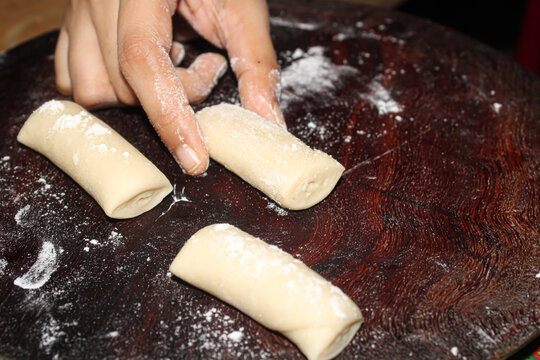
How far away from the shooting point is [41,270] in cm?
163

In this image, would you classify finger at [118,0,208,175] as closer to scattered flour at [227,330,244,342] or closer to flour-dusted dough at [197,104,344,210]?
flour-dusted dough at [197,104,344,210]

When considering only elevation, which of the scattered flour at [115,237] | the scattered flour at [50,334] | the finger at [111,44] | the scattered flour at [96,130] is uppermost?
the finger at [111,44]

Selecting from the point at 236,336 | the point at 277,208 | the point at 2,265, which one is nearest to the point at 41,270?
the point at 2,265

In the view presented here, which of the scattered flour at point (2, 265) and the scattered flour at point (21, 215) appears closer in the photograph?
the scattered flour at point (2, 265)

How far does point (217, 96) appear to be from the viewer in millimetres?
2297

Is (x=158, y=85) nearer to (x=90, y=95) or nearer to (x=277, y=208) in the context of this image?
(x=90, y=95)

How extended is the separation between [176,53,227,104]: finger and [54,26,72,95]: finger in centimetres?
54

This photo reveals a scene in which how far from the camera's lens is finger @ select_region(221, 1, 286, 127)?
2.06 meters

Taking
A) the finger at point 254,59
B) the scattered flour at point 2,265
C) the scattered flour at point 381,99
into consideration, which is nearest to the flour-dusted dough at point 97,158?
the scattered flour at point 2,265

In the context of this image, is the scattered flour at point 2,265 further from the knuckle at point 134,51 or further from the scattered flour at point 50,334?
the knuckle at point 134,51

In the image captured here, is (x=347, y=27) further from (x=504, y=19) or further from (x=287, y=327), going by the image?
(x=504, y=19)

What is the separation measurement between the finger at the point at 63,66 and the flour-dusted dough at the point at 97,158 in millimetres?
298

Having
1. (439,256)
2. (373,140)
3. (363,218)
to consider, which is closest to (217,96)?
(373,140)

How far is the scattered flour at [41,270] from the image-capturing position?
5.25ft
